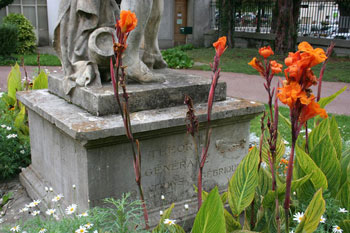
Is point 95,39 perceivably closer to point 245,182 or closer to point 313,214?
point 245,182

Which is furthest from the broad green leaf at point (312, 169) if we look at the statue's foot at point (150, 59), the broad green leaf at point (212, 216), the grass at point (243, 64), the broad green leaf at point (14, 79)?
the grass at point (243, 64)

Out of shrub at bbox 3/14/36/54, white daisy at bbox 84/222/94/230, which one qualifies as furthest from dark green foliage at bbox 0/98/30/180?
shrub at bbox 3/14/36/54

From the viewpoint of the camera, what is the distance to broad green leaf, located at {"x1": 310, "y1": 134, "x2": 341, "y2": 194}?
2240 mm

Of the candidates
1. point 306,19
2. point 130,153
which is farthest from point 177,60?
point 130,153

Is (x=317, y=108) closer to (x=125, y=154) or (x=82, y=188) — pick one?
(x=125, y=154)

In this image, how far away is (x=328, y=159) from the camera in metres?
2.26

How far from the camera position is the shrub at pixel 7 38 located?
1352 cm

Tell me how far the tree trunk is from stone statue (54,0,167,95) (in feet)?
40.0

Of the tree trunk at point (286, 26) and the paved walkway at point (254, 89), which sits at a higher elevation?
the tree trunk at point (286, 26)

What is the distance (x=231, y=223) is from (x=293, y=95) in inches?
43.3

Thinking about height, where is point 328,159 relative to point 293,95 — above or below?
below

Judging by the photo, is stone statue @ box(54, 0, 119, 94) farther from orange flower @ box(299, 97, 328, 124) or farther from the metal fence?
the metal fence

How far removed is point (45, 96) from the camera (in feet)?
11.7

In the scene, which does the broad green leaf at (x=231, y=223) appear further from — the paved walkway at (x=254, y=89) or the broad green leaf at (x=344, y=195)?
the paved walkway at (x=254, y=89)
